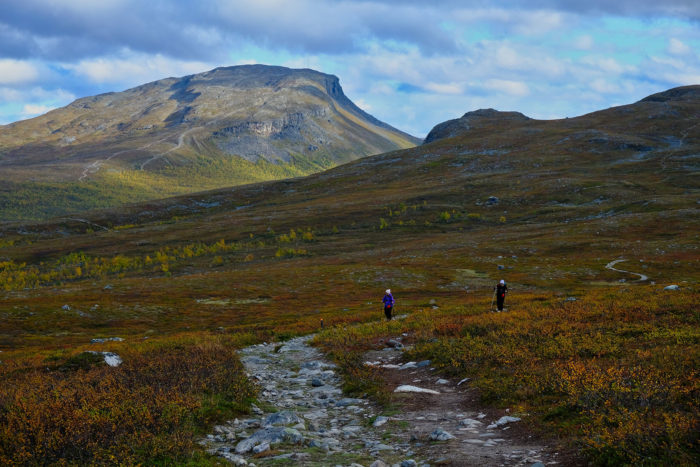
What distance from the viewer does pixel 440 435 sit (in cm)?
1052

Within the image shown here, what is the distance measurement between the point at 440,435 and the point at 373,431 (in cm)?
201

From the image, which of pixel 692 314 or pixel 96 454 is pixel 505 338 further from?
pixel 96 454

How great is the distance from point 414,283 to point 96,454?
6310 cm

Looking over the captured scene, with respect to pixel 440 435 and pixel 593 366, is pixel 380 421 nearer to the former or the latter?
pixel 440 435

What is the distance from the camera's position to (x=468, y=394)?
14.4 m

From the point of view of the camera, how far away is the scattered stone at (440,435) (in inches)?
410

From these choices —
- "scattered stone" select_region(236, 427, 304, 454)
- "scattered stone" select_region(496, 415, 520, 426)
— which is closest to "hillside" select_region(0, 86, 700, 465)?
"scattered stone" select_region(496, 415, 520, 426)

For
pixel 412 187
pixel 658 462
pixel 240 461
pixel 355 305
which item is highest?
pixel 412 187

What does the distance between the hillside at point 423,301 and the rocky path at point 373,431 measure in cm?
59

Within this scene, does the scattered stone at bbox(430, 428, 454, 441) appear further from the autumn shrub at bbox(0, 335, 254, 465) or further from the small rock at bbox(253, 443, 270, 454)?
the autumn shrub at bbox(0, 335, 254, 465)

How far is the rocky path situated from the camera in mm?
9375

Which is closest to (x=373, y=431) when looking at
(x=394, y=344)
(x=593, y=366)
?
(x=593, y=366)

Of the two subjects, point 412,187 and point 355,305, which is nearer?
point 355,305

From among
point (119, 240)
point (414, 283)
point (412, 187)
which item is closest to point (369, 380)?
→ point (414, 283)
